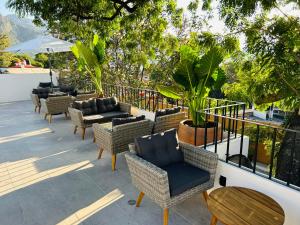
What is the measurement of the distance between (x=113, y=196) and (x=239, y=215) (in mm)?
1688

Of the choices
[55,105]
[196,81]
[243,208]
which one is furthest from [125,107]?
[243,208]

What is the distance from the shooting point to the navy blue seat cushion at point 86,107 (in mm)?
5984

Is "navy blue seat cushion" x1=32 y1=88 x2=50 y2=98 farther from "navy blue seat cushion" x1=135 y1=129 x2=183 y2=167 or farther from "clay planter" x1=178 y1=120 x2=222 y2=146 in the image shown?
"navy blue seat cushion" x1=135 y1=129 x2=183 y2=167

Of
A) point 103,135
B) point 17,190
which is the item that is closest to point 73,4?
point 103,135

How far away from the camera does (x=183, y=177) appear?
2.77m

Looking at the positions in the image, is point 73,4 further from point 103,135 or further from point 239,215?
point 239,215

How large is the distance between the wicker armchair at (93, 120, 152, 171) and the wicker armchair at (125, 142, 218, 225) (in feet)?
3.75

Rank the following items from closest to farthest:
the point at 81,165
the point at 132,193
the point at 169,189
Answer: the point at 169,189 < the point at 132,193 < the point at 81,165

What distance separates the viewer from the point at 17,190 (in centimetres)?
339

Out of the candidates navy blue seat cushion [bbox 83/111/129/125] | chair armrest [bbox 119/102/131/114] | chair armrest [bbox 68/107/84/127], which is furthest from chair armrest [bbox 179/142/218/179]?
chair armrest [bbox 119/102/131/114]

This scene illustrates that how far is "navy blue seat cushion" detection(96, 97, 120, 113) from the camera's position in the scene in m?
6.32

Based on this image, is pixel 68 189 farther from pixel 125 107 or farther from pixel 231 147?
pixel 125 107

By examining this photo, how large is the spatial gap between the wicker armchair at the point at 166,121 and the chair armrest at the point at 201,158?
56.3 inches

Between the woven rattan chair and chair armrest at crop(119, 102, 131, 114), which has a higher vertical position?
the woven rattan chair
